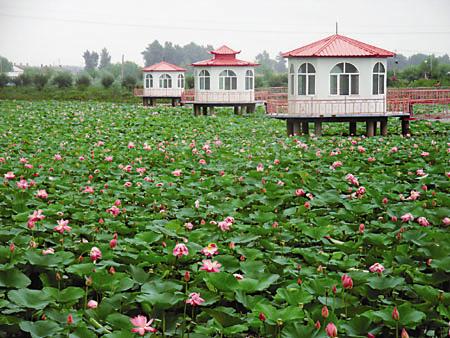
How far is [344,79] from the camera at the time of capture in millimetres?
15984

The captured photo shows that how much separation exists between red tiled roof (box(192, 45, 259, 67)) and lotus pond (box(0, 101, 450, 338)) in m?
17.6

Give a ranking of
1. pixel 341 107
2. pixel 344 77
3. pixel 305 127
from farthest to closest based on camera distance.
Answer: pixel 305 127
pixel 344 77
pixel 341 107

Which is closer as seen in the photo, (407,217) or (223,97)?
(407,217)

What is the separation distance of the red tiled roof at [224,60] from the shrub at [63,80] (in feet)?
72.7

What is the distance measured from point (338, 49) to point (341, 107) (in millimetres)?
1409

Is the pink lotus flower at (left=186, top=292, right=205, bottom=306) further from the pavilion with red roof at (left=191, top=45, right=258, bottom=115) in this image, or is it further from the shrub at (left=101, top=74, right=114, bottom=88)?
the shrub at (left=101, top=74, right=114, bottom=88)

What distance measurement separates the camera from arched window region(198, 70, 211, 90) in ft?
85.5

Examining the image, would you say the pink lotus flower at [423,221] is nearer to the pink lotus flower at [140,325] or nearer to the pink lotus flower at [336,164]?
the pink lotus flower at [140,325]

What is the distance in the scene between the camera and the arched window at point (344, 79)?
15914 millimetres

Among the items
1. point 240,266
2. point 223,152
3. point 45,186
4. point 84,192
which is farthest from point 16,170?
point 240,266

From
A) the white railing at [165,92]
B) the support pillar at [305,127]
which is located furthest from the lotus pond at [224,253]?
the white railing at [165,92]

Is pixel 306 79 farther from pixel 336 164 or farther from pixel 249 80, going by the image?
pixel 249 80

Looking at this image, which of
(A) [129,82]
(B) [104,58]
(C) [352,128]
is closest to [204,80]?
(C) [352,128]

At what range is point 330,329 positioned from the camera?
2.54 meters
